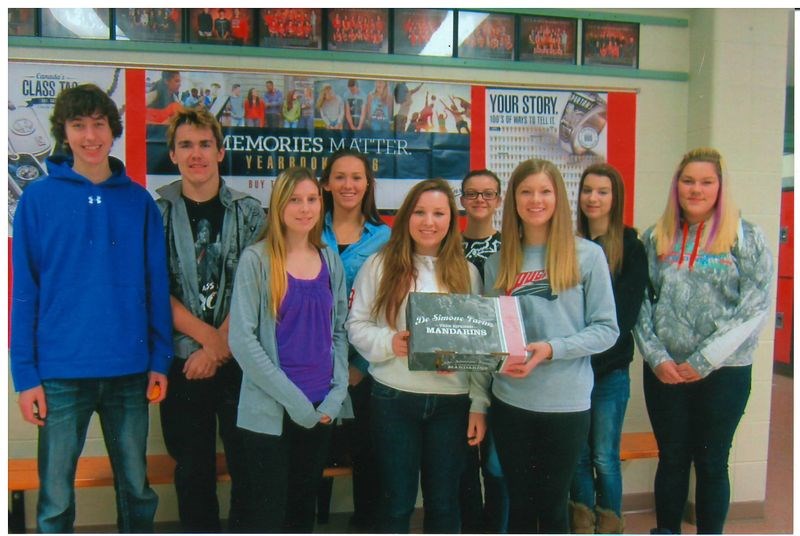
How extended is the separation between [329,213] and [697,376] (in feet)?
4.82

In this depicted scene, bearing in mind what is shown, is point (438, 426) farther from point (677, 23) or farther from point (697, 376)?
point (677, 23)

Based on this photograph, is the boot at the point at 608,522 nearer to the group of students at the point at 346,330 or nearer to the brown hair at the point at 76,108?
the group of students at the point at 346,330

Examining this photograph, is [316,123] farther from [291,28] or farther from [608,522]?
[608,522]

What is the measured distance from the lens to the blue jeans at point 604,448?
228 centimetres

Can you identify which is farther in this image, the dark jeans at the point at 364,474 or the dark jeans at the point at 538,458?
the dark jeans at the point at 364,474

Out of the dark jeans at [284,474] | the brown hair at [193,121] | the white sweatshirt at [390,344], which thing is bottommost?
the dark jeans at [284,474]

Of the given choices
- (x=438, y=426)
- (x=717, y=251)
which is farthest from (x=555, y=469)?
(x=717, y=251)

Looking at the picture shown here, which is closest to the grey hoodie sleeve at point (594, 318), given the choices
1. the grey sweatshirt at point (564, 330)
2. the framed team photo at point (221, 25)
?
the grey sweatshirt at point (564, 330)

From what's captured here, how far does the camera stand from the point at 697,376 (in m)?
2.13

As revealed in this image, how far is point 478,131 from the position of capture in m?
2.67

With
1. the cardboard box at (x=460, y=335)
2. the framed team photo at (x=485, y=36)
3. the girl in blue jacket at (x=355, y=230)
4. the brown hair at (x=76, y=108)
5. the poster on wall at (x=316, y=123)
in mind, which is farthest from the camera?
the framed team photo at (x=485, y=36)

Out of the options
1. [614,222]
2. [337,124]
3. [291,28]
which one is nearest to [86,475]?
[337,124]

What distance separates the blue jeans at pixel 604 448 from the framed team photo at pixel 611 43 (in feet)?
4.57

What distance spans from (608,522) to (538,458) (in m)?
0.69
